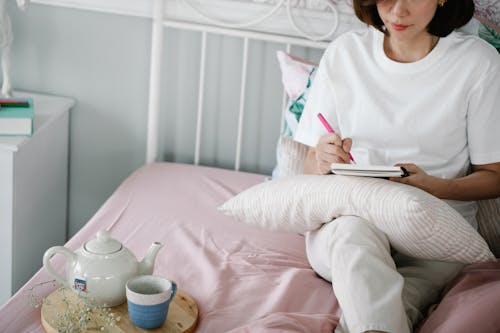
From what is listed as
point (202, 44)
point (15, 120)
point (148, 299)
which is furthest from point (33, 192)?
point (148, 299)

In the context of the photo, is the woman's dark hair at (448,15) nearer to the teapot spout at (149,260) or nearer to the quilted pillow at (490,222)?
the quilted pillow at (490,222)

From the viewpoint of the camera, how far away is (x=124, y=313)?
55.5 inches

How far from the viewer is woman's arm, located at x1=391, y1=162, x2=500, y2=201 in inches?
63.4

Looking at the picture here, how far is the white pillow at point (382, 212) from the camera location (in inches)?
56.6

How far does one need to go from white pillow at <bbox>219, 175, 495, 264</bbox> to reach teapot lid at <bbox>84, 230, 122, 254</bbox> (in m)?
0.36

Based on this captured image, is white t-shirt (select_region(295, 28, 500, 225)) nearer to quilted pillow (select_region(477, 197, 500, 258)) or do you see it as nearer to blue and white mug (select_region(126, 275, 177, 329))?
quilted pillow (select_region(477, 197, 500, 258))

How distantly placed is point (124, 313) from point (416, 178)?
66 centimetres

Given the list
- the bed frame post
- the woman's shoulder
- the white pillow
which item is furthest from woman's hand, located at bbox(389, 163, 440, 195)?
the bed frame post

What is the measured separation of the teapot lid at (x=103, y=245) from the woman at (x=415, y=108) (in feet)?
1.37

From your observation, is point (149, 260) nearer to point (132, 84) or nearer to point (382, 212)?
point (382, 212)

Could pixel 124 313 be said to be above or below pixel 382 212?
below

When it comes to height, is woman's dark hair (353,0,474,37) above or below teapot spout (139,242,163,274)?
above

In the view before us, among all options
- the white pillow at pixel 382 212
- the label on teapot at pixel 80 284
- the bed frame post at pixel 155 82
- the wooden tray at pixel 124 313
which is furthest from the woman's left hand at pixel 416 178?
the bed frame post at pixel 155 82

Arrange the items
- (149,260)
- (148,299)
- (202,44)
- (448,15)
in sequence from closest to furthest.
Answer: (148,299), (149,260), (448,15), (202,44)
